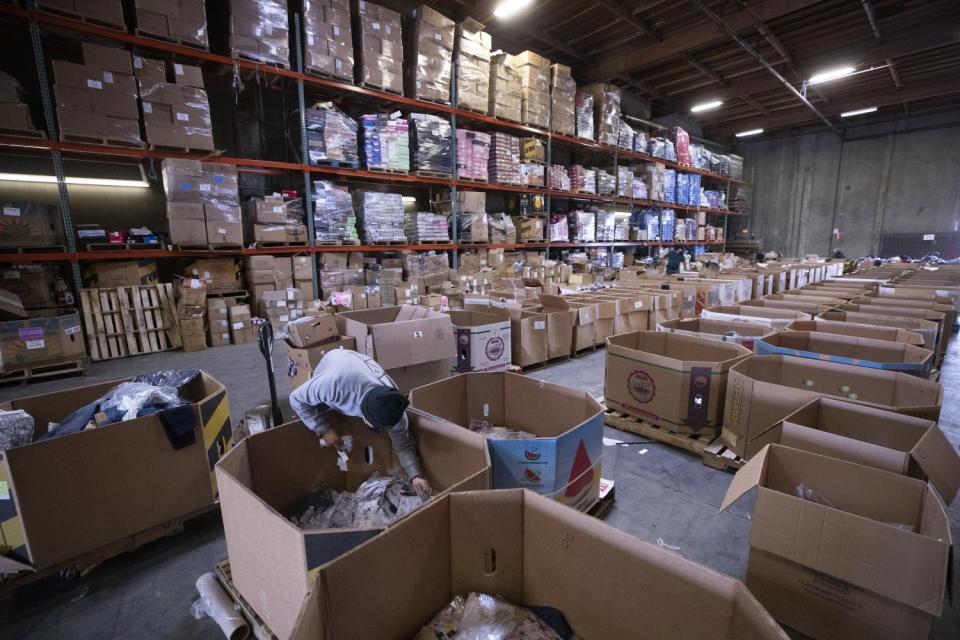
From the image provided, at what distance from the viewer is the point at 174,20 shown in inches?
194

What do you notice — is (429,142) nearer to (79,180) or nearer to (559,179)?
(559,179)

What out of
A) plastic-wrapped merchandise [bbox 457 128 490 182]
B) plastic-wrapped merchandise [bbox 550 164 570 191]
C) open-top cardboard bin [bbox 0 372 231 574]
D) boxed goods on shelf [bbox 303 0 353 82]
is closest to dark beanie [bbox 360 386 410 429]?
open-top cardboard bin [bbox 0 372 231 574]

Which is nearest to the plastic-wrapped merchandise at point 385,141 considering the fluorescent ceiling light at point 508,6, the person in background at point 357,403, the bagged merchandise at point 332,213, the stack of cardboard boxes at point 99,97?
the bagged merchandise at point 332,213

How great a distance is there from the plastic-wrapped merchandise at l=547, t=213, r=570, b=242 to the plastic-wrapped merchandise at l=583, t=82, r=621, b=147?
2172mm

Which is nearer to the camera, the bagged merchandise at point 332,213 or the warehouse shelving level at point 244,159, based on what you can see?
the warehouse shelving level at point 244,159

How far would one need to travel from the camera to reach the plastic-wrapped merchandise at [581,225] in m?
10.0

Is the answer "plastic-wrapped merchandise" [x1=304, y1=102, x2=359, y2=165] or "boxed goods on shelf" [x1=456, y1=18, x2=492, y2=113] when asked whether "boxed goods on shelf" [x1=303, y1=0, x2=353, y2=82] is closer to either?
"plastic-wrapped merchandise" [x1=304, y1=102, x2=359, y2=165]

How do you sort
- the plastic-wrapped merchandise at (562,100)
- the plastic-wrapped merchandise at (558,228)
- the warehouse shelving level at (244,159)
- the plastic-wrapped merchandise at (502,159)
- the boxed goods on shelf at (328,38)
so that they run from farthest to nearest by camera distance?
the plastic-wrapped merchandise at (558,228)
the plastic-wrapped merchandise at (562,100)
the plastic-wrapped merchandise at (502,159)
the boxed goods on shelf at (328,38)
the warehouse shelving level at (244,159)

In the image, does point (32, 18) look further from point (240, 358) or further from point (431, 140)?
point (431, 140)

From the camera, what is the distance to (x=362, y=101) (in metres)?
6.99

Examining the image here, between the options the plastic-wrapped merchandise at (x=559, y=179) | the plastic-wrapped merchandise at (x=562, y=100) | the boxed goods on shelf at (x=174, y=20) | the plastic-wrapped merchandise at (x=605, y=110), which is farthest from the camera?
the plastic-wrapped merchandise at (x=605, y=110)

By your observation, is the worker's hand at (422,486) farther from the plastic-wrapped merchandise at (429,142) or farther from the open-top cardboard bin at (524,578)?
the plastic-wrapped merchandise at (429,142)

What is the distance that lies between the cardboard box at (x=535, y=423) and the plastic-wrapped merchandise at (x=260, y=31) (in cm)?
547

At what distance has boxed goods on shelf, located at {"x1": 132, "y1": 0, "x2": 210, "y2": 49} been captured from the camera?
187 inches
